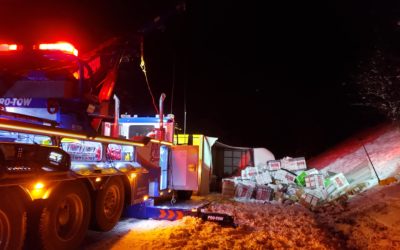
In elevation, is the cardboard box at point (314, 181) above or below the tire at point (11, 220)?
above

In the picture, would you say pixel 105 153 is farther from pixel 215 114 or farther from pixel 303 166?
pixel 215 114

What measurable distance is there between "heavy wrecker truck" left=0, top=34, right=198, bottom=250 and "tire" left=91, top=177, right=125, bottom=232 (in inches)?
0.7

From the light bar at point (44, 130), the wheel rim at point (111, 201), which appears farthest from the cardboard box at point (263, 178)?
the light bar at point (44, 130)

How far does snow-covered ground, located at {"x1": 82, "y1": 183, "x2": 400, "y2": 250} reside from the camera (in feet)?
22.1

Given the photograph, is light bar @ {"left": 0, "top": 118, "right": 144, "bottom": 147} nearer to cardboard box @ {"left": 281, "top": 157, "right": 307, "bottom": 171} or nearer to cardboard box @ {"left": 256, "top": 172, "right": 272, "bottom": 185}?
cardboard box @ {"left": 256, "top": 172, "right": 272, "bottom": 185}

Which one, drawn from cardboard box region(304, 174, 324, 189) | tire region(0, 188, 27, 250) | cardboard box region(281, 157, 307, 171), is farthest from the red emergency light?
cardboard box region(281, 157, 307, 171)

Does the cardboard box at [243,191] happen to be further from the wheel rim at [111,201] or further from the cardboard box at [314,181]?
the wheel rim at [111,201]

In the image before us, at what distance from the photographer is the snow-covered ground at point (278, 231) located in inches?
265

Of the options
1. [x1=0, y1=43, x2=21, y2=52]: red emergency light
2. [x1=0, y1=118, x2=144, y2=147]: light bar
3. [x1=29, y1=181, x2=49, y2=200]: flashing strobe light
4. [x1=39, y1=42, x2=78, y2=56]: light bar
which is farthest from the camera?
[x1=0, y1=43, x2=21, y2=52]: red emergency light

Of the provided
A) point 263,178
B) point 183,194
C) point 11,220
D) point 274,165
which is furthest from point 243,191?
point 11,220

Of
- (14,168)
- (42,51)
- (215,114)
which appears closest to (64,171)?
(14,168)

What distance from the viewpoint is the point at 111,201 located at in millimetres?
7285

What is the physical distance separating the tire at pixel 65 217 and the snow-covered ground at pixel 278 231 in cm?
57

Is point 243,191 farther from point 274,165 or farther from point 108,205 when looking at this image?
point 108,205
